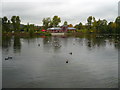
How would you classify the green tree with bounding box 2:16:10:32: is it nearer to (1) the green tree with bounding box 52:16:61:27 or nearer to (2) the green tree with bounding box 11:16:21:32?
(2) the green tree with bounding box 11:16:21:32

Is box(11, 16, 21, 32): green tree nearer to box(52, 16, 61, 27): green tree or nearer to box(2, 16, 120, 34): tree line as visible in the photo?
box(2, 16, 120, 34): tree line

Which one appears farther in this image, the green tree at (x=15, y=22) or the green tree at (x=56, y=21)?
the green tree at (x=56, y=21)

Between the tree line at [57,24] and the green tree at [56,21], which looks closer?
the tree line at [57,24]

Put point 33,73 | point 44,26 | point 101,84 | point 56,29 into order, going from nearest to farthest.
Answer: point 101,84
point 33,73
point 56,29
point 44,26

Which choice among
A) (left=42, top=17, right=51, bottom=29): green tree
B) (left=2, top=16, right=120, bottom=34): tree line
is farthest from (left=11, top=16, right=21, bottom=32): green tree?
(left=42, top=17, right=51, bottom=29): green tree

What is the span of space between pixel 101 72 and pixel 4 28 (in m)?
129

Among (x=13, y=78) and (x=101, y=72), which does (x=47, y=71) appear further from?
(x=101, y=72)

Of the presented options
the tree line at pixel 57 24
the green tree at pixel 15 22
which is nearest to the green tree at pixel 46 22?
the tree line at pixel 57 24

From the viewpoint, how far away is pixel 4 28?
142625 millimetres

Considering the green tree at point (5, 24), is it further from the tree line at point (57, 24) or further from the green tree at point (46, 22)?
the green tree at point (46, 22)

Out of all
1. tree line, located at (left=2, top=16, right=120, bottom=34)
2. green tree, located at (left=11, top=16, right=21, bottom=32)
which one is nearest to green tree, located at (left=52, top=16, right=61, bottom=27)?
tree line, located at (left=2, top=16, right=120, bottom=34)

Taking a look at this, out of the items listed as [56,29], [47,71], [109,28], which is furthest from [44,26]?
[47,71]

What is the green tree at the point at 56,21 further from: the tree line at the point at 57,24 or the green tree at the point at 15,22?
the green tree at the point at 15,22

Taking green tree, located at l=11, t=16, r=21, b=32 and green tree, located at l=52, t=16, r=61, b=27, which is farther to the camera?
green tree, located at l=52, t=16, r=61, b=27
